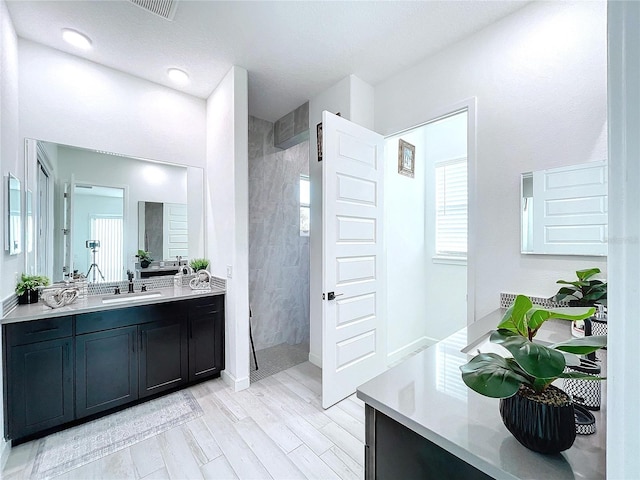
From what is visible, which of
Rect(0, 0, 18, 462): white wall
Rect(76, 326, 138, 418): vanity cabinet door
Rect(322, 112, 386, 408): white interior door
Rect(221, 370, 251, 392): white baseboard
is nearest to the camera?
Rect(0, 0, 18, 462): white wall

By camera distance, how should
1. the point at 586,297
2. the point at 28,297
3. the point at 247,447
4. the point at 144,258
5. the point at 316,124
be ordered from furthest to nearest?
the point at 316,124 → the point at 144,258 → the point at 28,297 → the point at 247,447 → the point at 586,297

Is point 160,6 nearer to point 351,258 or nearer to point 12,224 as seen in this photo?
point 12,224

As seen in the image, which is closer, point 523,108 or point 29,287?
point 523,108

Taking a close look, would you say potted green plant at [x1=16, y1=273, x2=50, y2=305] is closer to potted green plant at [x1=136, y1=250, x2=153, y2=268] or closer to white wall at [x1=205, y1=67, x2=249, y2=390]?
potted green plant at [x1=136, y1=250, x2=153, y2=268]

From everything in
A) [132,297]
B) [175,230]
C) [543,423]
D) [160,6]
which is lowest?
[132,297]

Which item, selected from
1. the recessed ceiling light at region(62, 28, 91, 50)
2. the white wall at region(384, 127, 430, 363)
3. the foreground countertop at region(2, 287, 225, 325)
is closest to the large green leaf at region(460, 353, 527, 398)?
the white wall at region(384, 127, 430, 363)

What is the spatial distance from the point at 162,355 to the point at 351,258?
5.89 feet

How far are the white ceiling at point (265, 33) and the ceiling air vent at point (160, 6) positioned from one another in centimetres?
5

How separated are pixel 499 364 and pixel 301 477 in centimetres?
150

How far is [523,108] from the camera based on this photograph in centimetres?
186

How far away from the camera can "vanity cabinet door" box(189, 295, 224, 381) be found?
2.53 metres

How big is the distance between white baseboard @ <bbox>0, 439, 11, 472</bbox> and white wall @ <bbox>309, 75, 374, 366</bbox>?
231 cm

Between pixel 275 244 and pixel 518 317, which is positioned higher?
pixel 275 244

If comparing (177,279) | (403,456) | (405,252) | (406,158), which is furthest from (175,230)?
(403,456)
